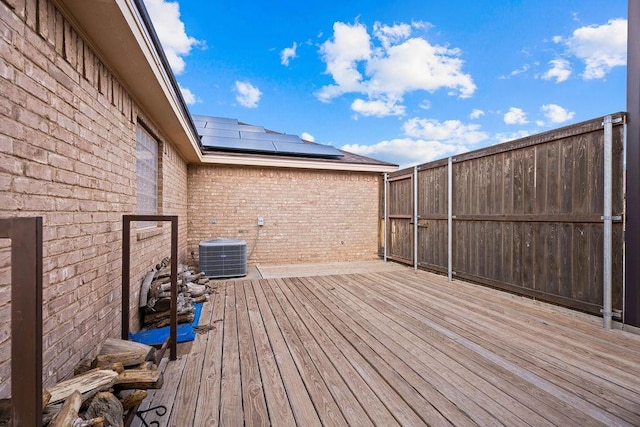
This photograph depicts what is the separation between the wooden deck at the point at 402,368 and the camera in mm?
1614

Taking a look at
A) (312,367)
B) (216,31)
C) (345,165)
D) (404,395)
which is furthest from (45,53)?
(216,31)

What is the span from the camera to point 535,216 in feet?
11.9

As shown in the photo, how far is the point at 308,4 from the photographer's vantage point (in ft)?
25.3

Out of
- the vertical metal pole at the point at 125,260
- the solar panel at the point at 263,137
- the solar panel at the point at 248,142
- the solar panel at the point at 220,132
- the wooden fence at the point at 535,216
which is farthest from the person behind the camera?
the solar panel at the point at 263,137

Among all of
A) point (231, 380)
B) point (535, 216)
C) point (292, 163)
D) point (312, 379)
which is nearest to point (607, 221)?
point (535, 216)

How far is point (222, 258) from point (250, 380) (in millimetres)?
3575

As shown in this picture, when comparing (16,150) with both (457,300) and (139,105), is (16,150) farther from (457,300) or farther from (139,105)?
(457,300)

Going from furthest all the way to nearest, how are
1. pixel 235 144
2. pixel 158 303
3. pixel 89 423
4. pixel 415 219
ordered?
pixel 235 144
pixel 415 219
pixel 158 303
pixel 89 423

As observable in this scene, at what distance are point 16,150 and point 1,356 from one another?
2.94 ft

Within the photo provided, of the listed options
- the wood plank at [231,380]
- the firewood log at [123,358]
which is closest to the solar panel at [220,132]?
the wood plank at [231,380]

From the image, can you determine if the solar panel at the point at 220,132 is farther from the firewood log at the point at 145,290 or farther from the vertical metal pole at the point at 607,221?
the vertical metal pole at the point at 607,221

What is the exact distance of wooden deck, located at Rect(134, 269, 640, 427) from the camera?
1.61m

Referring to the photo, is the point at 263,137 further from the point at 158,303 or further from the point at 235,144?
the point at 158,303

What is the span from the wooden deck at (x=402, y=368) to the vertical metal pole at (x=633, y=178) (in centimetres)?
37
